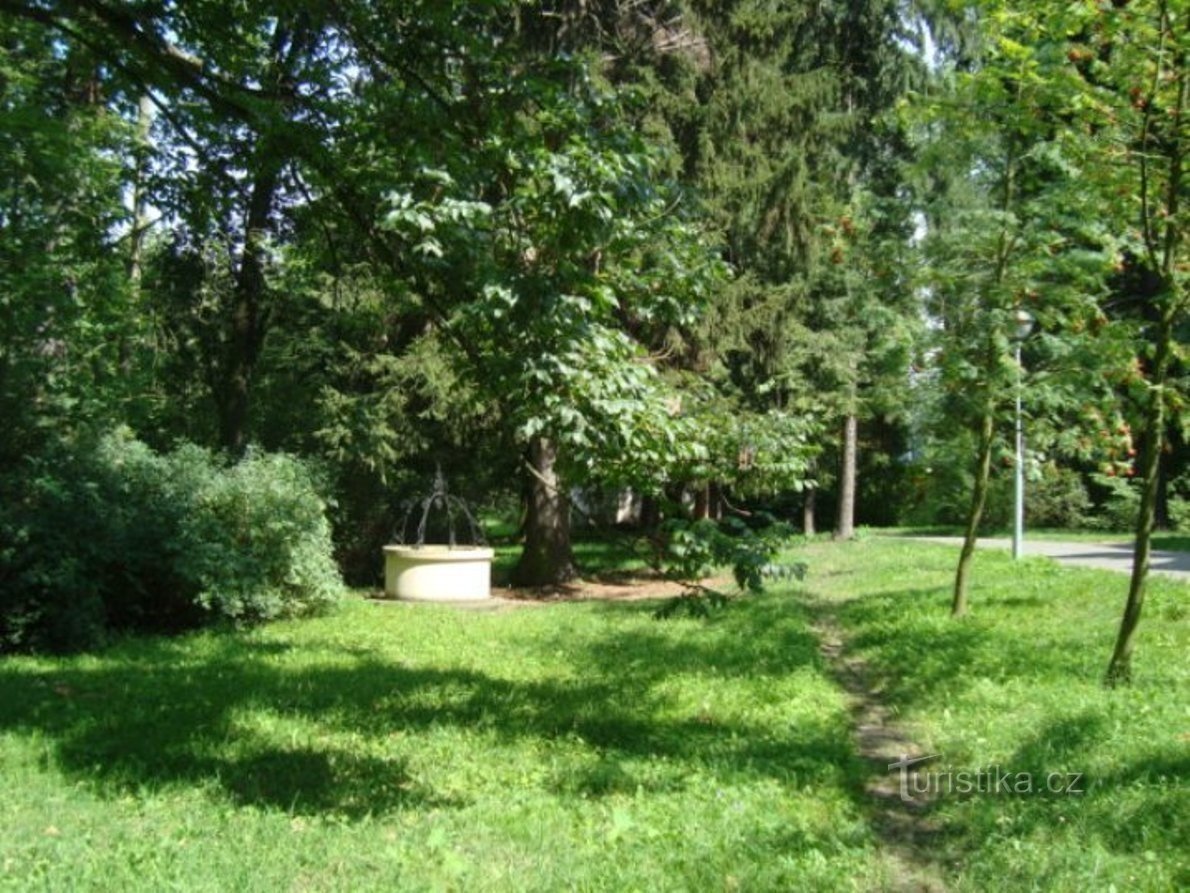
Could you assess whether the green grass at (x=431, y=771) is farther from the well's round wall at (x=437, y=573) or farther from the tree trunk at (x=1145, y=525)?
the well's round wall at (x=437, y=573)

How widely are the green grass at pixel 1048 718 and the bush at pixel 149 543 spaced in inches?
257

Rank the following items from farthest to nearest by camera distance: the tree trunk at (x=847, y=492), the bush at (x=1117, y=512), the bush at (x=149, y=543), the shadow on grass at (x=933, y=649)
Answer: the bush at (x=1117, y=512), the tree trunk at (x=847, y=492), the bush at (x=149, y=543), the shadow on grass at (x=933, y=649)

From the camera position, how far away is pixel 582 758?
5.86 meters

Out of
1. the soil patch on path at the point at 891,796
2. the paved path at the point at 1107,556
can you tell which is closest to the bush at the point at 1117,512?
the paved path at the point at 1107,556

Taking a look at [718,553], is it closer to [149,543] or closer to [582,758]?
[582,758]

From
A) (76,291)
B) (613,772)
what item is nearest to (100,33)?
(613,772)

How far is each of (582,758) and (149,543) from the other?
673 cm

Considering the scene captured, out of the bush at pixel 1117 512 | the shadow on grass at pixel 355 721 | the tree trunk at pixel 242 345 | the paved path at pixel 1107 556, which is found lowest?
the shadow on grass at pixel 355 721

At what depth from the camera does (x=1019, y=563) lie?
532 inches

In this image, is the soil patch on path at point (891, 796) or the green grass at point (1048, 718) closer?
the green grass at point (1048, 718)

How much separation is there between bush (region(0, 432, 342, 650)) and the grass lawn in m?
0.78

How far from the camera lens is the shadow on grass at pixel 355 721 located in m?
5.40

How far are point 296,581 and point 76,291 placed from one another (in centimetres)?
506

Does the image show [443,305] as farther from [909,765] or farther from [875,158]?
[875,158]
